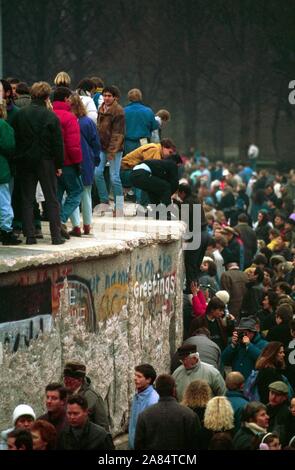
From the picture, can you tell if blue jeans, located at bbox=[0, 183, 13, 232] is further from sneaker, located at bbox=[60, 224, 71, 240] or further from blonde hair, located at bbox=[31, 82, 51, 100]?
sneaker, located at bbox=[60, 224, 71, 240]

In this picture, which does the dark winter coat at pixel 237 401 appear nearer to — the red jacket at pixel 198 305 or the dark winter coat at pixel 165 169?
the red jacket at pixel 198 305

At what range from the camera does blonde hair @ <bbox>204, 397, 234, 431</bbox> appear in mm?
12844

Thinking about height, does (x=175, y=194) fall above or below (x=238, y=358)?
above

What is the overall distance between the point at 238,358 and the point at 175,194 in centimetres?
359

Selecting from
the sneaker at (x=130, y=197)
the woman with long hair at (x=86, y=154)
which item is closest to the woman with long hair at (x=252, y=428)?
the woman with long hair at (x=86, y=154)

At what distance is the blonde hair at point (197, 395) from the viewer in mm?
13664

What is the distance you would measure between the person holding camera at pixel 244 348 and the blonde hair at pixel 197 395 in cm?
230

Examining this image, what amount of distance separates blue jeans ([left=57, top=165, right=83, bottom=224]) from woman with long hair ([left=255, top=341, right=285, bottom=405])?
253 cm

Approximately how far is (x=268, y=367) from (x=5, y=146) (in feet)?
10.9

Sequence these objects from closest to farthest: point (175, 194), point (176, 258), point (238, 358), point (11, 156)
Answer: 1. point (11, 156)
2. point (238, 358)
3. point (176, 258)
4. point (175, 194)

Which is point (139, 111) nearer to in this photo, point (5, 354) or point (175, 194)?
point (175, 194)

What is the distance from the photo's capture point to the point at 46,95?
14688 millimetres

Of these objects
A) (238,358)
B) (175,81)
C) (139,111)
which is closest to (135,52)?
(175,81)

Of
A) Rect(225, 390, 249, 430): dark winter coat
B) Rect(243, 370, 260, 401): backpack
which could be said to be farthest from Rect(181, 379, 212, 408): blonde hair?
Rect(243, 370, 260, 401): backpack
